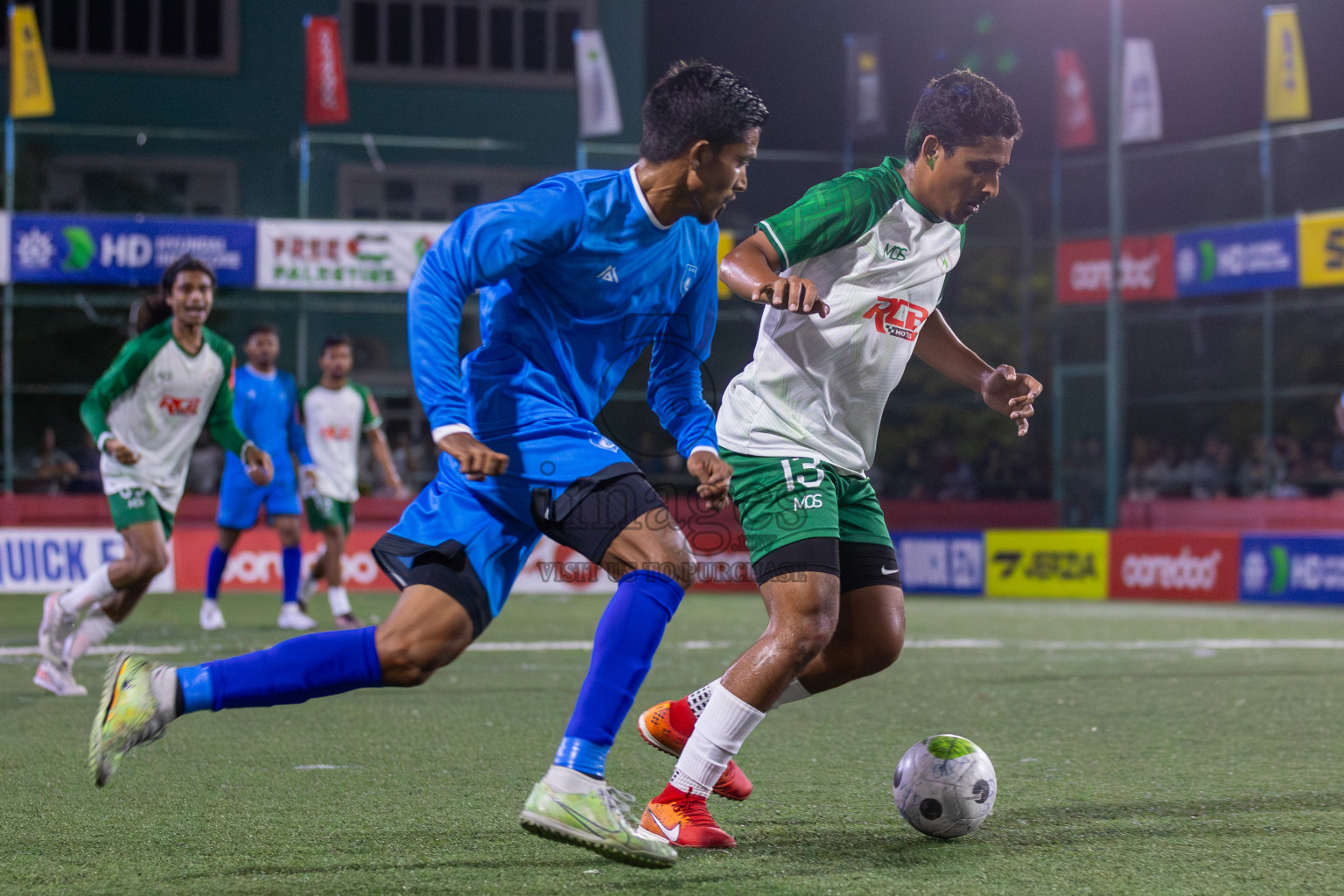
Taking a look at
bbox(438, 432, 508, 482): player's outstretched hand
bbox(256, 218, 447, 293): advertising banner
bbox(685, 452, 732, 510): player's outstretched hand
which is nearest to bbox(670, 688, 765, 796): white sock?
bbox(685, 452, 732, 510): player's outstretched hand

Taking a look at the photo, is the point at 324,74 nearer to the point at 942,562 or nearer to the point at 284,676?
the point at 942,562

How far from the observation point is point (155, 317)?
25.8 ft

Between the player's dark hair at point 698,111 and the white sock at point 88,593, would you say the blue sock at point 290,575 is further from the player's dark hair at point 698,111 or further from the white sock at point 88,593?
the player's dark hair at point 698,111

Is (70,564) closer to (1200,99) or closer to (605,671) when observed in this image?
(605,671)

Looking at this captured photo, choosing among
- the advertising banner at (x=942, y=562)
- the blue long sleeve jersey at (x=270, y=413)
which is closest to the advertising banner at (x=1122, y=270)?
the advertising banner at (x=942, y=562)

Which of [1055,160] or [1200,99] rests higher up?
[1200,99]

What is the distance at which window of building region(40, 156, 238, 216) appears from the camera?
75.7 feet

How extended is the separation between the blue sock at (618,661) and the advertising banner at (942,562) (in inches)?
548

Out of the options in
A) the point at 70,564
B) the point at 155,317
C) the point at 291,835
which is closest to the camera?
the point at 291,835

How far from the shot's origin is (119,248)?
62.6ft

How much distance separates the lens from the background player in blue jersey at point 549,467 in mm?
3578

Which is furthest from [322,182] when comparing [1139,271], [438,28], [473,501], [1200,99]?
[1200,99]

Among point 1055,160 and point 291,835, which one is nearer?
point 291,835

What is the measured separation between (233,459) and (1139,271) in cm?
1450
